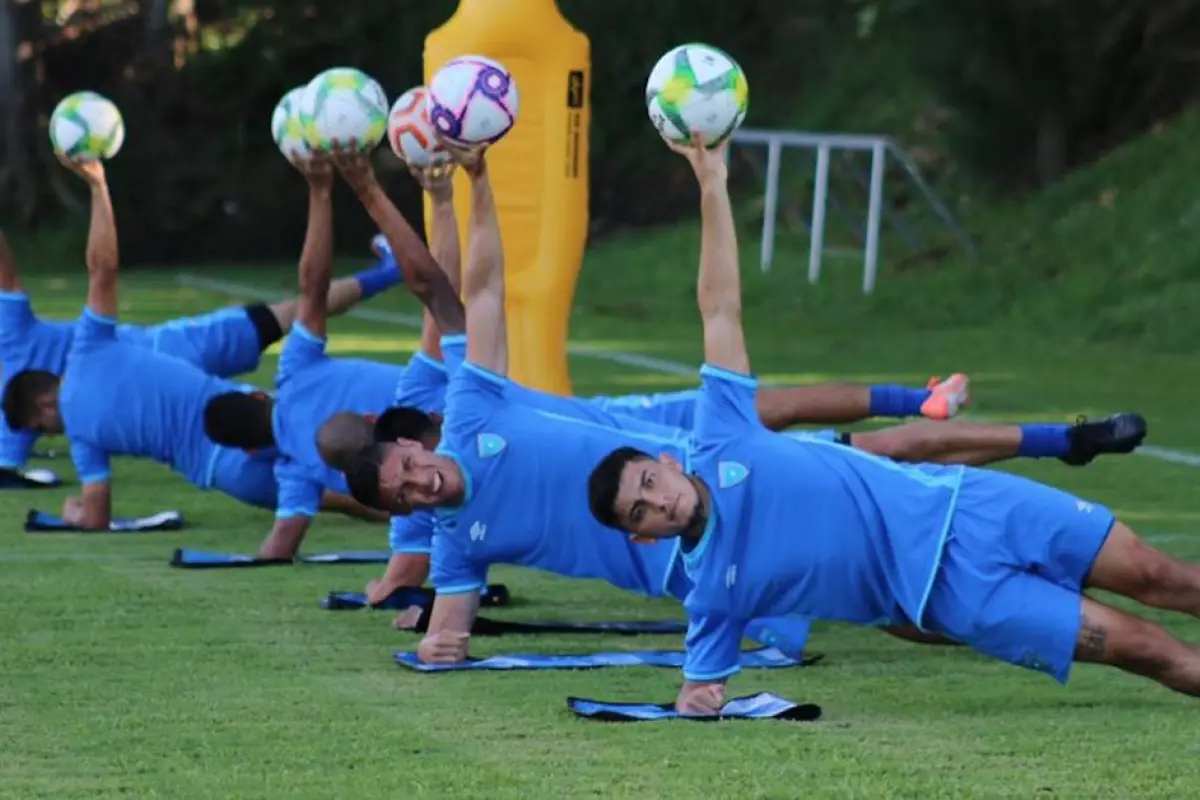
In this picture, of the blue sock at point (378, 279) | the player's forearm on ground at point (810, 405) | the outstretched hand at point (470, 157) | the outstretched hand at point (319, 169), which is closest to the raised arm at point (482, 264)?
the outstretched hand at point (470, 157)

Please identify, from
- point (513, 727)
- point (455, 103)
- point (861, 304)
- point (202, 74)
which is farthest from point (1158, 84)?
point (513, 727)

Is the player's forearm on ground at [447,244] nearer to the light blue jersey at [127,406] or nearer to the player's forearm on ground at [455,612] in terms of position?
the player's forearm on ground at [455,612]

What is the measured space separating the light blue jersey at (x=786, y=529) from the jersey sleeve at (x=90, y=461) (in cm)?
476

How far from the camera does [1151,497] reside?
11.3 m

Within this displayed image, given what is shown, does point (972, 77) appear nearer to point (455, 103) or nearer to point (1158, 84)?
point (1158, 84)

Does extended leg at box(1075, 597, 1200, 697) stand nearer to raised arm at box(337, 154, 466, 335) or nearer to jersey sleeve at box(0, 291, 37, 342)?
raised arm at box(337, 154, 466, 335)

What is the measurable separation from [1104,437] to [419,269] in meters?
2.52

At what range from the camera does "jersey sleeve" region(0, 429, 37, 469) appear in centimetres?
1220

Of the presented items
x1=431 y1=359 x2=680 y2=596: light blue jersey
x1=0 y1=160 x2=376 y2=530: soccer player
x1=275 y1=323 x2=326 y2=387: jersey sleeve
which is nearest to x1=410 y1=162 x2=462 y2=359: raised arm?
x1=275 y1=323 x2=326 y2=387: jersey sleeve

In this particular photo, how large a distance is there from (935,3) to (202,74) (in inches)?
441

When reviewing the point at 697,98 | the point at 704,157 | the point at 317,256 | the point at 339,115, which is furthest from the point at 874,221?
the point at 704,157

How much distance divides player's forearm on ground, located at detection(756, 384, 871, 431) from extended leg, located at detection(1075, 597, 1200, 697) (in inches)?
115

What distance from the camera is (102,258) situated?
35.0 ft

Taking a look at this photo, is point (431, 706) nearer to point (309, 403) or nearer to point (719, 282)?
point (719, 282)
